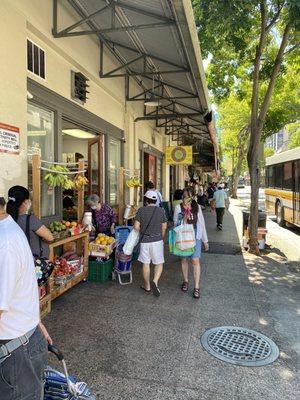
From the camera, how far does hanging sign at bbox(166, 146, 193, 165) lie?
44.1 ft

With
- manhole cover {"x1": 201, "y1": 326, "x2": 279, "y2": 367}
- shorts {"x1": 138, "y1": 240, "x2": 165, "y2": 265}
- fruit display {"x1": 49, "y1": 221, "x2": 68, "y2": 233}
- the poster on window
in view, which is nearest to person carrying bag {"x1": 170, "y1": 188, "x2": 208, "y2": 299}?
shorts {"x1": 138, "y1": 240, "x2": 165, "y2": 265}

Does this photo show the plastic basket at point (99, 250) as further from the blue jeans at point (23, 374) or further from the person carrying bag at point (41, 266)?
the blue jeans at point (23, 374)

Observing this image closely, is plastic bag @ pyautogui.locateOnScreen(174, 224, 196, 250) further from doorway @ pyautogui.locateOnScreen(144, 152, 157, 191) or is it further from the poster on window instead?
doorway @ pyautogui.locateOnScreen(144, 152, 157, 191)

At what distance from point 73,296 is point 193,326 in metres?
2.02

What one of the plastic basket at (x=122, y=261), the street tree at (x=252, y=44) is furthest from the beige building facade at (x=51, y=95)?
the street tree at (x=252, y=44)

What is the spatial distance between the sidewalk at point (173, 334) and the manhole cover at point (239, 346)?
0.09 m

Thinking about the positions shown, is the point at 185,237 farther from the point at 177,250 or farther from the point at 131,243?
the point at 131,243

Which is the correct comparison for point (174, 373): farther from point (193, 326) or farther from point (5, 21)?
point (5, 21)

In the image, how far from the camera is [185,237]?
5551 mm

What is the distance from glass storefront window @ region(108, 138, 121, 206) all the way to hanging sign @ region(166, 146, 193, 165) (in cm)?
459

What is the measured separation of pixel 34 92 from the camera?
5.32m

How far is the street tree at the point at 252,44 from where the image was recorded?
704 centimetres

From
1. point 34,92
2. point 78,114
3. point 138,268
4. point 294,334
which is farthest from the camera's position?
point 138,268

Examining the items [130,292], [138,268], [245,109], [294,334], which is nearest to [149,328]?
[130,292]
